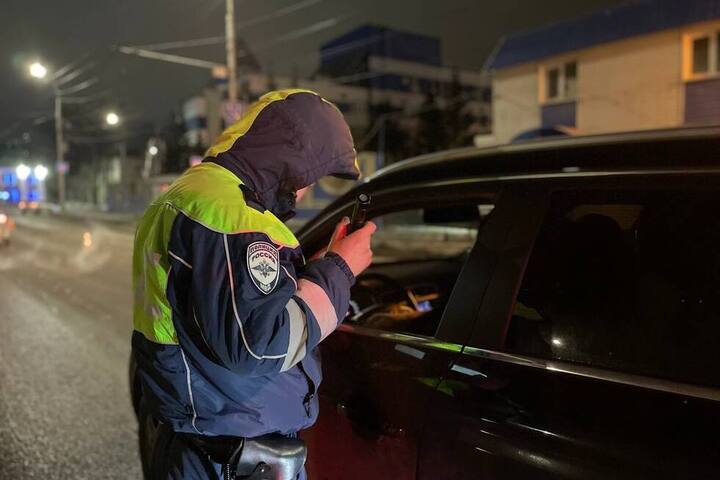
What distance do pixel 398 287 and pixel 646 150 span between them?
1.71 meters

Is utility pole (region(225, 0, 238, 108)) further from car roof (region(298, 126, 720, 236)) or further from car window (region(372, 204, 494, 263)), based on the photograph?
car roof (region(298, 126, 720, 236))

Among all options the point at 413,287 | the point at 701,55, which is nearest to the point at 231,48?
the point at 701,55

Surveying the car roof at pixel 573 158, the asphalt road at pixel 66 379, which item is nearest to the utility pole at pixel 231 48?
the asphalt road at pixel 66 379

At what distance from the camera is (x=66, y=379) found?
5207 mm

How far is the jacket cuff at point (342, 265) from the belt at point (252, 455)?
1.58 ft

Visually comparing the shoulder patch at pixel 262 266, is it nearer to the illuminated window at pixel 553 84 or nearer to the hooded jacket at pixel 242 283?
the hooded jacket at pixel 242 283

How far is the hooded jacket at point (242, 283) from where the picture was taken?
1.38 m

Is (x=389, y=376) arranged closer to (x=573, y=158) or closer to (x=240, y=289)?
(x=240, y=289)

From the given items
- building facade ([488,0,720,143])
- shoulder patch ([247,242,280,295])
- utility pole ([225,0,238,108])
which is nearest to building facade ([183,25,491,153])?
building facade ([488,0,720,143])

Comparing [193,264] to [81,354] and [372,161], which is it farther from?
[372,161]

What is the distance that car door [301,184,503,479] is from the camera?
68.2 inches

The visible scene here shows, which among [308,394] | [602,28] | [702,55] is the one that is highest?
[602,28]

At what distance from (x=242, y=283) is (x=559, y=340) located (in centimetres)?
88

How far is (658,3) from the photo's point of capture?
57.8ft
